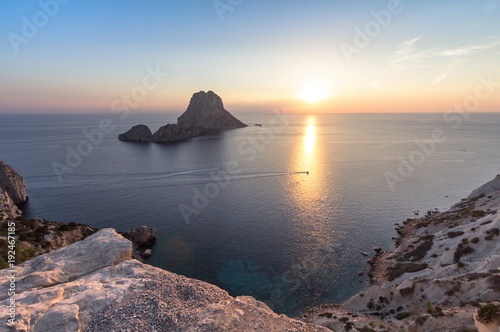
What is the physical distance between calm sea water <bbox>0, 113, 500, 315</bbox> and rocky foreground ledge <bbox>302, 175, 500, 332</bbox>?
506 centimetres

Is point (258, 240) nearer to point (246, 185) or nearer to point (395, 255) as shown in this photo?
point (395, 255)

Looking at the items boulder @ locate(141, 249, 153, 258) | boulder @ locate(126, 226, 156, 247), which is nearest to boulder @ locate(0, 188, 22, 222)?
boulder @ locate(126, 226, 156, 247)

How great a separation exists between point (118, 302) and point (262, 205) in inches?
2204

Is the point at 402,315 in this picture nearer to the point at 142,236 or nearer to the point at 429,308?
the point at 429,308

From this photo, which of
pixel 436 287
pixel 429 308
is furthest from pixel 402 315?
pixel 436 287

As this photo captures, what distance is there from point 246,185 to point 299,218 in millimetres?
30925

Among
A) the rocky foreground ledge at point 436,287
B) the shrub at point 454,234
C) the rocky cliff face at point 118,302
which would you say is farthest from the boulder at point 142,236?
the shrub at point 454,234

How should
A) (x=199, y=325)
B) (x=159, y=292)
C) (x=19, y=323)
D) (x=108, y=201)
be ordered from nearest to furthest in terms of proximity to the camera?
1. (x=19, y=323)
2. (x=199, y=325)
3. (x=159, y=292)
4. (x=108, y=201)

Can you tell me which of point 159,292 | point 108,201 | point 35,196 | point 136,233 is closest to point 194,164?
point 108,201

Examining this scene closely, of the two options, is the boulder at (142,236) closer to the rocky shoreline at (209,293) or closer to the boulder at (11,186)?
the rocky shoreline at (209,293)

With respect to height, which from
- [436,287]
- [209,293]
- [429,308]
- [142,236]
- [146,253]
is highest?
[209,293]

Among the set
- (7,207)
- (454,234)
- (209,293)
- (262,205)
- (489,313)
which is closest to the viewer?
(489,313)

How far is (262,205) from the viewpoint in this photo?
7425 centimetres

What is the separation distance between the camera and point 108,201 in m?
74.9
